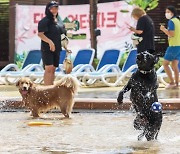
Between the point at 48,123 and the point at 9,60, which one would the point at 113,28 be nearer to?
the point at 9,60

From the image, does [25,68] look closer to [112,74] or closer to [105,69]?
[105,69]

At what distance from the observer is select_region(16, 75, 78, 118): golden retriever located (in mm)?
9477

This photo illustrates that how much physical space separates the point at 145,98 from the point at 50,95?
265 cm

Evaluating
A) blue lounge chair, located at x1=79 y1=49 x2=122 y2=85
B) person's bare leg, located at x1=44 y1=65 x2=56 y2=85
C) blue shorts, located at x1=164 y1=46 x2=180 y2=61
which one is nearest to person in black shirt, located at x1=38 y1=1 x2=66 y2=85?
person's bare leg, located at x1=44 y1=65 x2=56 y2=85

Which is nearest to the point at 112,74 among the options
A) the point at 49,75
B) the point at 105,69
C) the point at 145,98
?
the point at 105,69

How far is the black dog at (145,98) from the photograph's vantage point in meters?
7.03

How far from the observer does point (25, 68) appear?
16719mm

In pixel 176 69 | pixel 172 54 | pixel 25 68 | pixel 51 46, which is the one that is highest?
pixel 51 46

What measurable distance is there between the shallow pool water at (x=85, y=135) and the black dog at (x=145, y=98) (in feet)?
0.46

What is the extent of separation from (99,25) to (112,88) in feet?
14.2

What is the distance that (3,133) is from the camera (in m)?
7.80

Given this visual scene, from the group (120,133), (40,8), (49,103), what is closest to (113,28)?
(40,8)

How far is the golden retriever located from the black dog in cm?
233

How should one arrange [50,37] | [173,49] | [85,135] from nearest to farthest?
[85,135]
[50,37]
[173,49]
